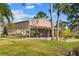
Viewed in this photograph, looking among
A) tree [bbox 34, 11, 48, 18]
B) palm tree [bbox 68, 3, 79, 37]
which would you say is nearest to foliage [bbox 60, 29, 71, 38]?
palm tree [bbox 68, 3, 79, 37]

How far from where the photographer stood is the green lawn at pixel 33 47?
645 centimetres

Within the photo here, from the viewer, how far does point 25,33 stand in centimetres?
654

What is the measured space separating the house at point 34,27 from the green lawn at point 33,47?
0.13 metres

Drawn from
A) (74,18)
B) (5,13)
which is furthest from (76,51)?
(5,13)

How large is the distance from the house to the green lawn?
0.13m

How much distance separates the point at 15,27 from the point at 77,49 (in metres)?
0.93

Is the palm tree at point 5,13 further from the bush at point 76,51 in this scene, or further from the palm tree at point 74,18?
the bush at point 76,51

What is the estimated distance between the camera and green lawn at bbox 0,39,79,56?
6445 mm

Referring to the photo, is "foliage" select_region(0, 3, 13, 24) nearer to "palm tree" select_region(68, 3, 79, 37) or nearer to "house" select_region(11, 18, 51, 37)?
"house" select_region(11, 18, 51, 37)

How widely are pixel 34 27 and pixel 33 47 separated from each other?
289 millimetres

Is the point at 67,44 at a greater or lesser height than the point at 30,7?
lesser

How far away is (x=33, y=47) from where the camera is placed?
21.3ft

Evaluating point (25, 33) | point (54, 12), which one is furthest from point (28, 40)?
point (54, 12)

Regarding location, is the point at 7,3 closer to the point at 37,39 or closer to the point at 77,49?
the point at 37,39
